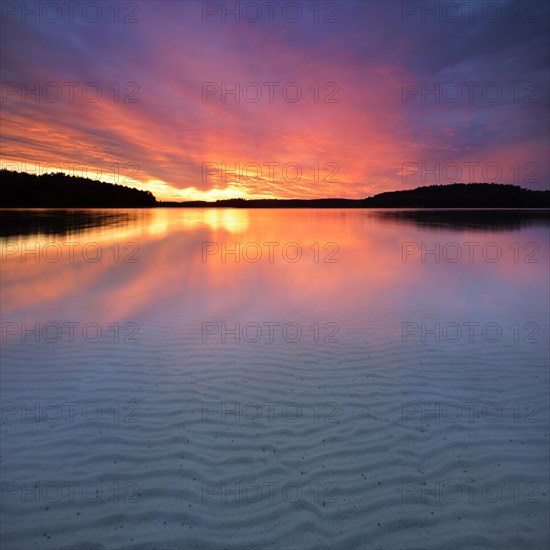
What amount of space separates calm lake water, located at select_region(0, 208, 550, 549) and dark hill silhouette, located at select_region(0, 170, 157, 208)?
4798 inches

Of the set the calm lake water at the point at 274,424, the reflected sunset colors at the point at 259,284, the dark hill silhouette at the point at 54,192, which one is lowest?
the calm lake water at the point at 274,424

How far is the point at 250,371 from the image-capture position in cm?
615

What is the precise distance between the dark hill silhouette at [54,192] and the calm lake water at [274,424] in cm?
12186

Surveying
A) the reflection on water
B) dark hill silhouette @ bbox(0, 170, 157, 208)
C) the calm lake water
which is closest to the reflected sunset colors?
the calm lake water

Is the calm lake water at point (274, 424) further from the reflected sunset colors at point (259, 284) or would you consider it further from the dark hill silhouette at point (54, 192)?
the dark hill silhouette at point (54, 192)

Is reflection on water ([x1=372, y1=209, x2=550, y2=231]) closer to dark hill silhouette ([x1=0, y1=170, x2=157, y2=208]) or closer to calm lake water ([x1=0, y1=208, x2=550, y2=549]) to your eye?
calm lake water ([x1=0, y1=208, x2=550, y2=549])

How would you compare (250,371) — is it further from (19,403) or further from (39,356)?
(39,356)

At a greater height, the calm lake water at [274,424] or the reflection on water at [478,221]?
the reflection on water at [478,221]

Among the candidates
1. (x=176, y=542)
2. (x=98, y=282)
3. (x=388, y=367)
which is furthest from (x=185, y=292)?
(x=176, y=542)

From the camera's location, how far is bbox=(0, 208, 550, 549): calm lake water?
10.7 feet

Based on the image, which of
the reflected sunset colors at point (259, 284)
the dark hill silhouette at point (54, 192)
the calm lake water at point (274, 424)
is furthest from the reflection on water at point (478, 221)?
the dark hill silhouette at point (54, 192)

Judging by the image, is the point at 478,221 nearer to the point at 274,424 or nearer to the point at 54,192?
the point at 274,424

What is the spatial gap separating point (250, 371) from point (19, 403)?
3.44m

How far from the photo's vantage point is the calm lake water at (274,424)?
3262mm
